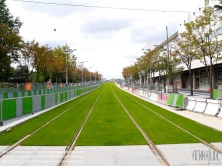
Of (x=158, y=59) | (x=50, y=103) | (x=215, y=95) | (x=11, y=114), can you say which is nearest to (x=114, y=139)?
(x=11, y=114)

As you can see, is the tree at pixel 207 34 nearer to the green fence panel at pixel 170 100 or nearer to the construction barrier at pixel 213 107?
the green fence panel at pixel 170 100

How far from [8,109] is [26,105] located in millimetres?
3305

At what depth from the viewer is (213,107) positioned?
55.2 feet

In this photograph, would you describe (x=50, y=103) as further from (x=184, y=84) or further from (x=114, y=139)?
(x=184, y=84)

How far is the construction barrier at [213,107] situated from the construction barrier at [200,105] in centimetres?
44

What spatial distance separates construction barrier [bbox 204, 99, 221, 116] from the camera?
53.4ft

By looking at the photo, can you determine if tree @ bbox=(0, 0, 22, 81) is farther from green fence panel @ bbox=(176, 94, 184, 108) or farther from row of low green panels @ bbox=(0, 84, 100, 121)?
green fence panel @ bbox=(176, 94, 184, 108)

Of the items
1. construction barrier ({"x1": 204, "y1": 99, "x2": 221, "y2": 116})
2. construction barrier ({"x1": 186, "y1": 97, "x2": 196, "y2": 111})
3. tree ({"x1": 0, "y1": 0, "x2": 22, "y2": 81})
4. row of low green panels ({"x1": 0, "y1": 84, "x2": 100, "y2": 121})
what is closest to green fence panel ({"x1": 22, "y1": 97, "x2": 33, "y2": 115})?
row of low green panels ({"x1": 0, "y1": 84, "x2": 100, "y2": 121})

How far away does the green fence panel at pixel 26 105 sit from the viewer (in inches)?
699

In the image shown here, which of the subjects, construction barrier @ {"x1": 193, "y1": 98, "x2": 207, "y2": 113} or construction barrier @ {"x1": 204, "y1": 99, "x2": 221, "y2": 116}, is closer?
construction barrier @ {"x1": 204, "y1": 99, "x2": 221, "y2": 116}

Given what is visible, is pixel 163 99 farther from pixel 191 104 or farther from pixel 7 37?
pixel 7 37

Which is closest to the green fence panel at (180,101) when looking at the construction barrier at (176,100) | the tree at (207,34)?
the construction barrier at (176,100)

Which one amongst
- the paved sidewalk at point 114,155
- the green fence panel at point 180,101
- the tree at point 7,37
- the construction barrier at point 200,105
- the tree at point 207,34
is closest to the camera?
the paved sidewalk at point 114,155

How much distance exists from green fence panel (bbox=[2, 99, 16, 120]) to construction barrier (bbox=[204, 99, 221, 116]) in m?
12.1
